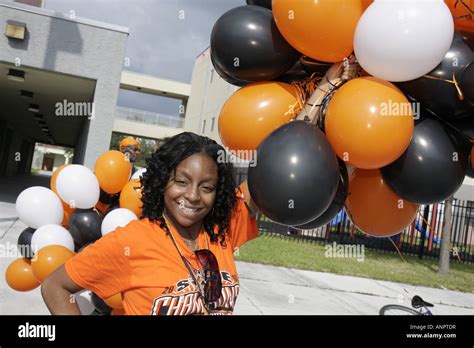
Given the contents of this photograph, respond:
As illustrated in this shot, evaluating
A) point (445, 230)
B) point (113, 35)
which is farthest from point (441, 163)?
point (445, 230)

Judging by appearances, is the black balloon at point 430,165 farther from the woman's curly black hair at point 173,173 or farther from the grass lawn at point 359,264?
the grass lawn at point 359,264

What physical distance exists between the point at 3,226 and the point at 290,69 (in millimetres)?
7413

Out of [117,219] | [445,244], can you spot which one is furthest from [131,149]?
[445,244]

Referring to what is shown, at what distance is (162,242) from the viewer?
1610 mm

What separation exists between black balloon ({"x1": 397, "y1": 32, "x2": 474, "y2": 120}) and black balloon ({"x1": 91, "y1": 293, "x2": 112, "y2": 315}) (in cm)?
213

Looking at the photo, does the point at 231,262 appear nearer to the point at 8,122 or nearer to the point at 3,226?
the point at 3,226

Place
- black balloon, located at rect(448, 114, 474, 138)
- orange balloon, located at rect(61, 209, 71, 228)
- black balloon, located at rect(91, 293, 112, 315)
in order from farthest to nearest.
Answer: orange balloon, located at rect(61, 209, 71, 228), black balloon, located at rect(91, 293, 112, 315), black balloon, located at rect(448, 114, 474, 138)

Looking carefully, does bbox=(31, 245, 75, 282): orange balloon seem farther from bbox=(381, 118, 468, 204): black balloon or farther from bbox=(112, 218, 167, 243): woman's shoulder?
bbox=(381, 118, 468, 204): black balloon

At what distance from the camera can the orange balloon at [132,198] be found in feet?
9.55

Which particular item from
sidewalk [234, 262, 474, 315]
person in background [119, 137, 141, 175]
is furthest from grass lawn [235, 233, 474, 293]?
person in background [119, 137, 141, 175]

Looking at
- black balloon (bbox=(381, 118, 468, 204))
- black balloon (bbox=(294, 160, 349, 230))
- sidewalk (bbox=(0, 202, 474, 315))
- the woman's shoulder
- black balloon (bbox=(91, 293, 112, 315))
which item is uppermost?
black balloon (bbox=(381, 118, 468, 204))

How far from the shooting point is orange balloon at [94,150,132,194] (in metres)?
3.12

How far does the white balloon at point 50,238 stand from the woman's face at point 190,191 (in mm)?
1422

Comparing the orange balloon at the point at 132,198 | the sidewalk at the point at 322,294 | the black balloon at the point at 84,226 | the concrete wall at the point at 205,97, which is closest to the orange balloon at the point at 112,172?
the orange balloon at the point at 132,198
